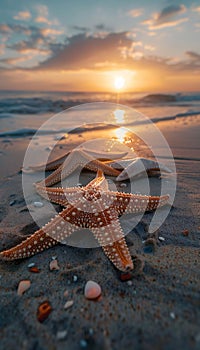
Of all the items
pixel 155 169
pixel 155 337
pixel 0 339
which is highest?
pixel 155 169

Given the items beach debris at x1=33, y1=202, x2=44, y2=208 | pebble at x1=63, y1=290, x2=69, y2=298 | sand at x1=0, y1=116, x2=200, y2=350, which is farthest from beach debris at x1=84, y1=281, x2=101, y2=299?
beach debris at x1=33, y1=202, x2=44, y2=208

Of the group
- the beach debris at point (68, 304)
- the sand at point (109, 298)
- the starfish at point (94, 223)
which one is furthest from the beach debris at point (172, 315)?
the beach debris at point (68, 304)

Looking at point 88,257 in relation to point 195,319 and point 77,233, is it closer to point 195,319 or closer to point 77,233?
point 77,233

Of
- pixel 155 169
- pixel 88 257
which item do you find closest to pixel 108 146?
pixel 155 169

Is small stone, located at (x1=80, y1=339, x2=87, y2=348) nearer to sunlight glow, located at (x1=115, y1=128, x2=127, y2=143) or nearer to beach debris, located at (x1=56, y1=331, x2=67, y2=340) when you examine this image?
beach debris, located at (x1=56, y1=331, x2=67, y2=340)

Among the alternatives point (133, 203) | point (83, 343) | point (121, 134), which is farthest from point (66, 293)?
point (121, 134)

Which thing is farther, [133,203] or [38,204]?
[38,204]

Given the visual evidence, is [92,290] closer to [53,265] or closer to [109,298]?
[109,298]
